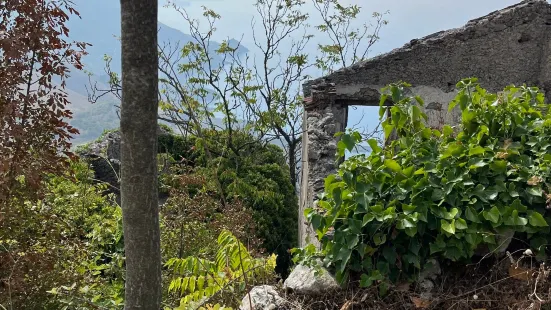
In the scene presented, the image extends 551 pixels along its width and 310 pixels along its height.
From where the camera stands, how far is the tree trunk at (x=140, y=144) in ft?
6.86

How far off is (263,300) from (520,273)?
1604 mm

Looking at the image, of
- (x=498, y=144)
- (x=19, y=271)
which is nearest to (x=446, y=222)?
(x=498, y=144)

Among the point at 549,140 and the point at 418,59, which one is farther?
the point at 418,59

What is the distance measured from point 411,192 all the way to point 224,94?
45.0 feet

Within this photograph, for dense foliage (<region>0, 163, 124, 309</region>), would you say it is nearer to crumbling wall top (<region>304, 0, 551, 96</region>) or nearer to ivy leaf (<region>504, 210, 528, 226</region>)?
ivy leaf (<region>504, 210, 528, 226</region>)

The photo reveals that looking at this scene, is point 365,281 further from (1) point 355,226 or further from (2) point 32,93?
(2) point 32,93

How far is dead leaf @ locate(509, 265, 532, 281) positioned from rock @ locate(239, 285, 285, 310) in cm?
145

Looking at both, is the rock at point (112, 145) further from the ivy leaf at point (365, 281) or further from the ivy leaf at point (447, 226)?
the ivy leaf at point (447, 226)

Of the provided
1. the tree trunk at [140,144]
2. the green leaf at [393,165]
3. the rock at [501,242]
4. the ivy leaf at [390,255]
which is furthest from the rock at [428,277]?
the tree trunk at [140,144]

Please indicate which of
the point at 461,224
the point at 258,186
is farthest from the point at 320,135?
the point at 258,186

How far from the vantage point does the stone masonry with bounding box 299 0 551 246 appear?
7.37m

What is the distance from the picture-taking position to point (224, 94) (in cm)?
1672

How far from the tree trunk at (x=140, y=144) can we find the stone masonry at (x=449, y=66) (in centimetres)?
506

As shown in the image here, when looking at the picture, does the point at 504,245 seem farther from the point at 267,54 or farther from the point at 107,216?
the point at 267,54
